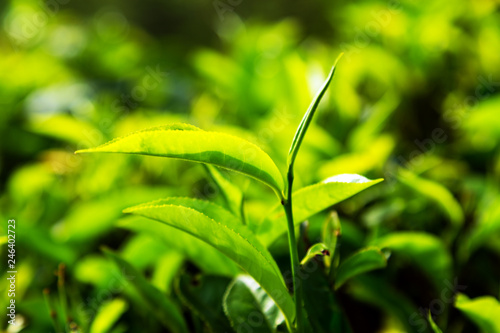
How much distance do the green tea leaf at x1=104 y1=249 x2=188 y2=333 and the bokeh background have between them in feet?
0.28

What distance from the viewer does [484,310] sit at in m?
0.91

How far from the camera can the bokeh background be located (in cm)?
121

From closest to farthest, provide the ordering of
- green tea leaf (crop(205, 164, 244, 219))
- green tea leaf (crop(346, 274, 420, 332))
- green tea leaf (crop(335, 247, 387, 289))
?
green tea leaf (crop(335, 247, 387, 289)) < green tea leaf (crop(205, 164, 244, 219)) < green tea leaf (crop(346, 274, 420, 332))

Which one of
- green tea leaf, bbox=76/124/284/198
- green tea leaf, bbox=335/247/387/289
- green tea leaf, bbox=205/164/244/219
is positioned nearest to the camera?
green tea leaf, bbox=76/124/284/198

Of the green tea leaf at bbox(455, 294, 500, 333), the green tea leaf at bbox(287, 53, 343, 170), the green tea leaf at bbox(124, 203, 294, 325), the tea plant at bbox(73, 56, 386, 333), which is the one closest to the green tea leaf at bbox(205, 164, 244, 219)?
the tea plant at bbox(73, 56, 386, 333)

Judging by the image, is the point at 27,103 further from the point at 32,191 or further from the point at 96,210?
the point at 96,210

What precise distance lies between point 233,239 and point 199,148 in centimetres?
15

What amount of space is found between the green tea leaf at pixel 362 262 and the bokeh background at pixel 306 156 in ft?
0.67

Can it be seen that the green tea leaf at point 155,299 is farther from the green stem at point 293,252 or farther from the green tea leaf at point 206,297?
the green stem at point 293,252

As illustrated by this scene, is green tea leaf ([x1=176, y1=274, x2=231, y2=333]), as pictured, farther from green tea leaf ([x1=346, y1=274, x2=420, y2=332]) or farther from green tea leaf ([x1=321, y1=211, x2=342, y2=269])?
green tea leaf ([x1=346, y1=274, x2=420, y2=332])

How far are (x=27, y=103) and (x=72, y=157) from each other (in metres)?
0.86

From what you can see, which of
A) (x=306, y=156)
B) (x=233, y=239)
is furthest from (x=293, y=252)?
(x=306, y=156)

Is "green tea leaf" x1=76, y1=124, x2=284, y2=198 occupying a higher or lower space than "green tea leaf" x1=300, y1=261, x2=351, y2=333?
higher

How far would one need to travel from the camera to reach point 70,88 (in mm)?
2668
